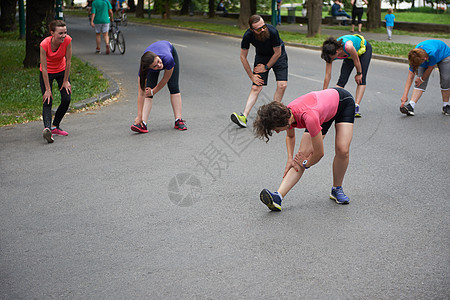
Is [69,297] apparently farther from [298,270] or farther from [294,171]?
[294,171]

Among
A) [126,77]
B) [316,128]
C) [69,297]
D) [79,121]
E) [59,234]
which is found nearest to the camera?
[69,297]

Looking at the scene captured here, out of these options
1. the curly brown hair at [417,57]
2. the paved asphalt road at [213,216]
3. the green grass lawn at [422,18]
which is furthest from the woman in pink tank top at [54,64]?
the green grass lawn at [422,18]

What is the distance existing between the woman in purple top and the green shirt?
34.3 feet

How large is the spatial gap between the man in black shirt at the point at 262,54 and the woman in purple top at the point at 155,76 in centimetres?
100

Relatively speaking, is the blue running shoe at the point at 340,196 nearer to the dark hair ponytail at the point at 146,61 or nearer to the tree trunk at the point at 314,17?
the dark hair ponytail at the point at 146,61

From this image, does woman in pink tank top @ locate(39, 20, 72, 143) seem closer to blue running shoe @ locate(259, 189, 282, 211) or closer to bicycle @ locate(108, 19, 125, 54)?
blue running shoe @ locate(259, 189, 282, 211)

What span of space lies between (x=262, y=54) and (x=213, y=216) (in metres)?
4.13

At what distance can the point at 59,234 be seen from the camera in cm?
499

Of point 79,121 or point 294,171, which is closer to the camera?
point 294,171

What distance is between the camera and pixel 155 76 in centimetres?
838

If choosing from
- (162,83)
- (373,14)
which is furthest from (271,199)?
(373,14)

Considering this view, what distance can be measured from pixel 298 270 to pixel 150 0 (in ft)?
146

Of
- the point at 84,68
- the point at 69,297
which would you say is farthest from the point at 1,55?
the point at 69,297

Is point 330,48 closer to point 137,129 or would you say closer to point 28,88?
point 137,129
